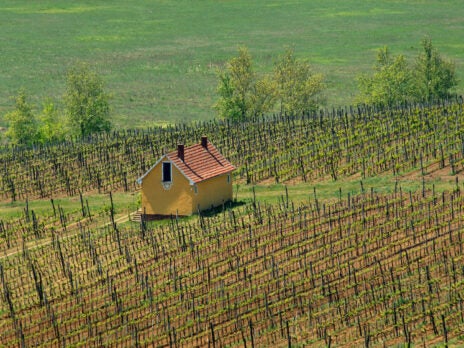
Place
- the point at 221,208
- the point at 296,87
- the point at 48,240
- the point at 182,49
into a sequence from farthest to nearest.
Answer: the point at 182,49 → the point at 296,87 → the point at 221,208 → the point at 48,240

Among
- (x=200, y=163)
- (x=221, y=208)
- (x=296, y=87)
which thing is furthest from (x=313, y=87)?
(x=221, y=208)

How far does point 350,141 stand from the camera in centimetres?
9044

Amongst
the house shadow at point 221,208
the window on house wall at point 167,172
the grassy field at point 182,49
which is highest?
the window on house wall at point 167,172

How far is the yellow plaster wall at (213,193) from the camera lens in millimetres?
75812

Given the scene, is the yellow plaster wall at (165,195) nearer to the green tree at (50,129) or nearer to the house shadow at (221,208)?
the house shadow at (221,208)

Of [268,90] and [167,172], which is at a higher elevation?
[167,172]

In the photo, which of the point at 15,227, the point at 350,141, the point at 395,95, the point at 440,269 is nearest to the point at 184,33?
the point at 395,95

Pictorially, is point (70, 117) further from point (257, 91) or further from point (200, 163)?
point (200, 163)

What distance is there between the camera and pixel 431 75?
399ft

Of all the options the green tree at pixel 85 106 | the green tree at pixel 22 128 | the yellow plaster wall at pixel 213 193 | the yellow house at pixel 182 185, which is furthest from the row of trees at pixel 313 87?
the yellow house at pixel 182 185

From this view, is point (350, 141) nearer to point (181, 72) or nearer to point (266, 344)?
point (266, 344)

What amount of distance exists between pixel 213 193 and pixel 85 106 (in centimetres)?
3906

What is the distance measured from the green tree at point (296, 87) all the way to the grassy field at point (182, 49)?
13.9 m

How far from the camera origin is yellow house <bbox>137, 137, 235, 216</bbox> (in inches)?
2975
